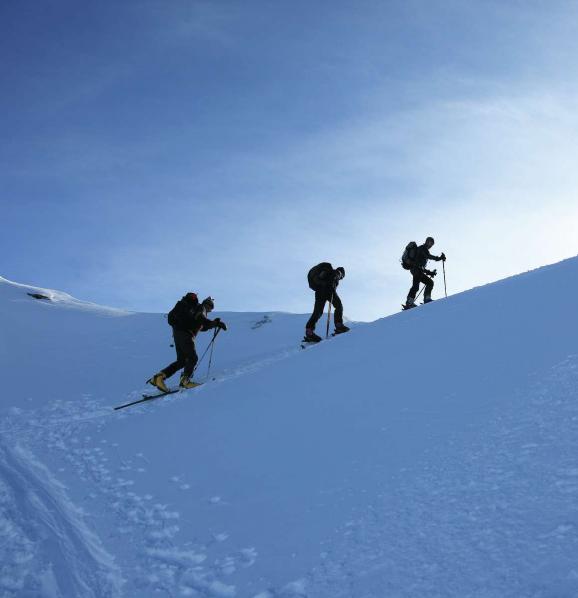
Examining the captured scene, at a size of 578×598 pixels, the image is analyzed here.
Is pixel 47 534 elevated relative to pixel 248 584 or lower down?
elevated

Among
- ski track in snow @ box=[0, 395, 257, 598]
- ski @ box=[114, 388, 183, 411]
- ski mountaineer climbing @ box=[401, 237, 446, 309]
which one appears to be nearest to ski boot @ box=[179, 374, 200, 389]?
ski @ box=[114, 388, 183, 411]

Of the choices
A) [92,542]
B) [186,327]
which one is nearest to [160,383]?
[186,327]

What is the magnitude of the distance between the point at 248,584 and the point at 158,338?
12935 millimetres

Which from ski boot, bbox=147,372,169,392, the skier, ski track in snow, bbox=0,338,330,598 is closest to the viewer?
ski track in snow, bbox=0,338,330,598

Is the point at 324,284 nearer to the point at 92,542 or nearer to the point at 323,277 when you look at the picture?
the point at 323,277

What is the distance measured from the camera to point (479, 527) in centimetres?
288

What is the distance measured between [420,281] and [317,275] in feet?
10.4

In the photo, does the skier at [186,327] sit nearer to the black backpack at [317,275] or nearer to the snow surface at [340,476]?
the snow surface at [340,476]

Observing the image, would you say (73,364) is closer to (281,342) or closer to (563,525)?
(281,342)

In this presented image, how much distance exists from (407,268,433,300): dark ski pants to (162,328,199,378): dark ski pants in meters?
6.13

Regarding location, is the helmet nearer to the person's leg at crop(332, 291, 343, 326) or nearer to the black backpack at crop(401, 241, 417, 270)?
the person's leg at crop(332, 291, 343, 326)

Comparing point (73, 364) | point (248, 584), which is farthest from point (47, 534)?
point (73, 364)

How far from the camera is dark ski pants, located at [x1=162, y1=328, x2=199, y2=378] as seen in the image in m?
10.2

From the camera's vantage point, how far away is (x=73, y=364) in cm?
1294
